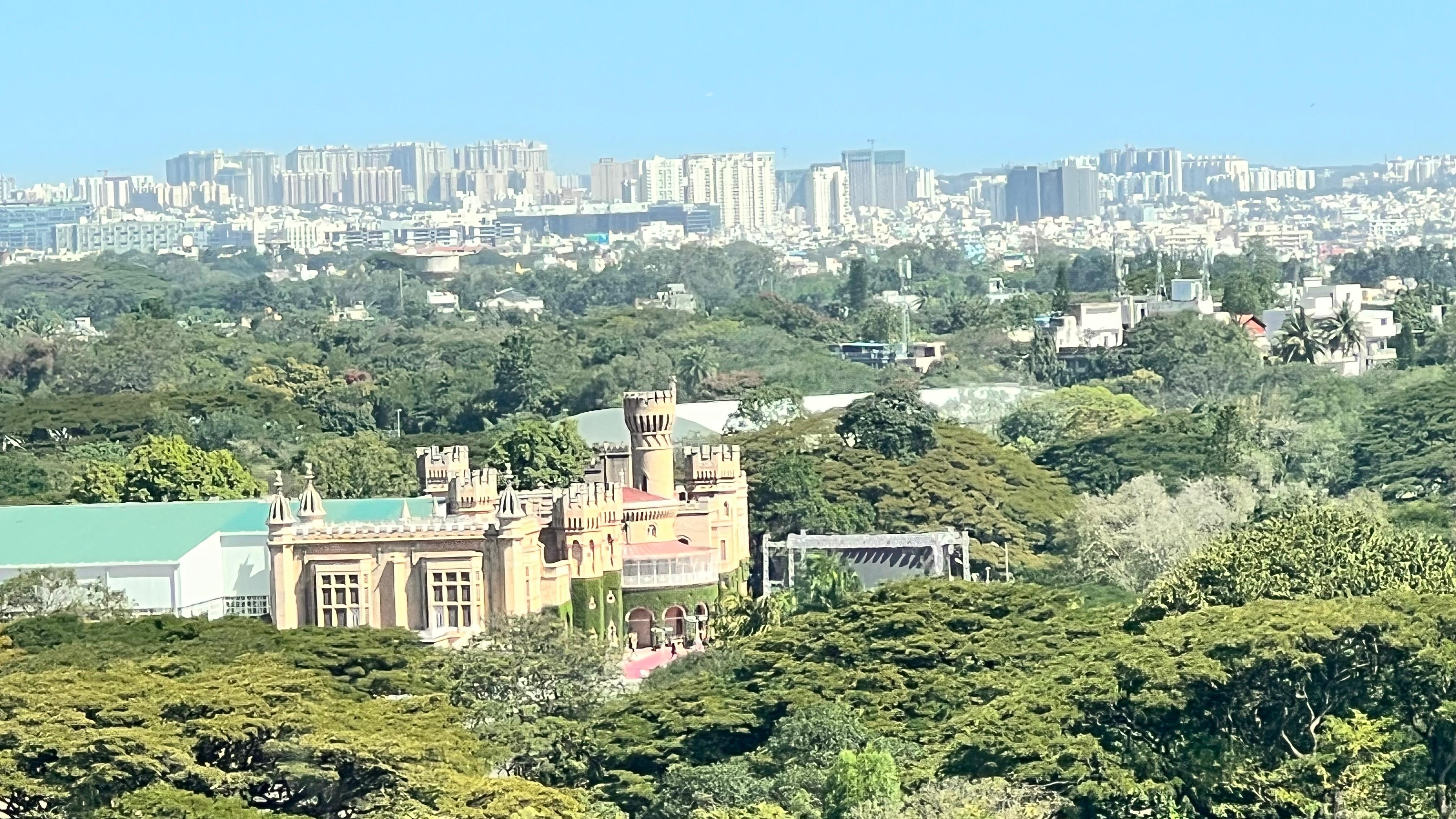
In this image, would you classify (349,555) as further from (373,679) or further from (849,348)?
(849,348)

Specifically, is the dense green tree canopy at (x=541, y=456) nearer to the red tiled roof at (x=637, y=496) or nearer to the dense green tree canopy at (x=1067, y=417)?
the red tiled roof at (x=637, y=496)

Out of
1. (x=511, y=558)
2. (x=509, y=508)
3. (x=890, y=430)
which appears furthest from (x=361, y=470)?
(x=511, y=558)

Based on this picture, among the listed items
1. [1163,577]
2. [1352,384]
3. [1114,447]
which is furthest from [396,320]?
[1163,577]

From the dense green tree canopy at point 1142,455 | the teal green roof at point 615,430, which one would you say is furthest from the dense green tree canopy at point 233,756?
the dense green tree canopy at point 1142,455

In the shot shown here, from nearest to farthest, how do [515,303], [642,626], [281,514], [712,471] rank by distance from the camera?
[281,514], [642,626], [712,471], [515,303]

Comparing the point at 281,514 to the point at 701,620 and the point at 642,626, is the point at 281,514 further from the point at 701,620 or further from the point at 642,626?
the point at 701,620

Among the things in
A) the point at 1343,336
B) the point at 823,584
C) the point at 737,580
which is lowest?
the point at 737,580
